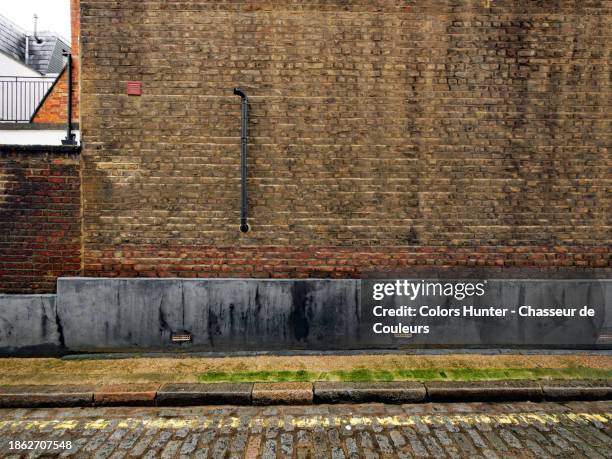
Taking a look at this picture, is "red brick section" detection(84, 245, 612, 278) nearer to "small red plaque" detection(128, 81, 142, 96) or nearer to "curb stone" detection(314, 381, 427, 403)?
"curb stone" detection(314, 381, 427, 403)

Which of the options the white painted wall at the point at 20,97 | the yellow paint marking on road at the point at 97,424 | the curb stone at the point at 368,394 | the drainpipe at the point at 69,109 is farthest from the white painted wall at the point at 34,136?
the curb stone at the point at 368,394

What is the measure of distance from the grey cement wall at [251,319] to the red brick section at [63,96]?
3.12 metres

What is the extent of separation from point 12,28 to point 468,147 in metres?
22.3

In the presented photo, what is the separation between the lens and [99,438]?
3.42 metres

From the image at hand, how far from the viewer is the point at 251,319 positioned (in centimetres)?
533

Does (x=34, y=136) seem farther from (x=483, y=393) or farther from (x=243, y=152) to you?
(x=483, y=393)

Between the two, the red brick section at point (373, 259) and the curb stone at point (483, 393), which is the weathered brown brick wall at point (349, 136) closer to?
A: the red brick section at point (373, 259)

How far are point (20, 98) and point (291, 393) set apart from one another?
36.5ft

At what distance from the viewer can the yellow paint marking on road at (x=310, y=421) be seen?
363 cm

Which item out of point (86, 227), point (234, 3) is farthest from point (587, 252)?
point (86, 227)

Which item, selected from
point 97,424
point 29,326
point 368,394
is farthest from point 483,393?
point 29,326

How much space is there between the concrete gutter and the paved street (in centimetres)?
10

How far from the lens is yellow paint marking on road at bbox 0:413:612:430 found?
3.63m

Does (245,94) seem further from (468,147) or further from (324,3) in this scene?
(468,147)
